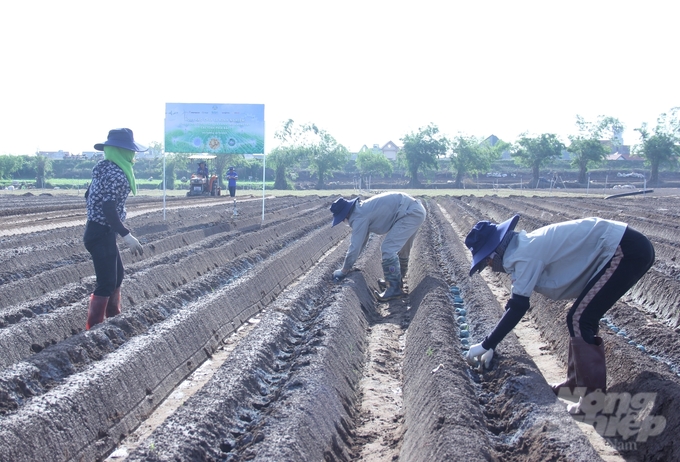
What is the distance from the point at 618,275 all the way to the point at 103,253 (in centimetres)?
398

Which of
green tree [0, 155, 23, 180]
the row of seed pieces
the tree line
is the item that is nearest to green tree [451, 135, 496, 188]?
the tree line

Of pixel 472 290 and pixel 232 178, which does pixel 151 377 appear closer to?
pixel 472 290

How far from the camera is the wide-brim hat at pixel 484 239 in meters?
4.18

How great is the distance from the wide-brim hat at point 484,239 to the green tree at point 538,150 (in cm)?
6277

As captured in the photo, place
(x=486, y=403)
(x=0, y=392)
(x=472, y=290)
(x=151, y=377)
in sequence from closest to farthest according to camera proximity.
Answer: (x=0, y=392), (x=486, y=403), (x=151, y=377), (x=472, y=290)

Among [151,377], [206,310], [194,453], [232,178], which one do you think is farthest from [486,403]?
[232,178]

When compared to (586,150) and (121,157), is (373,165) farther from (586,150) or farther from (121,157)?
(121,157)

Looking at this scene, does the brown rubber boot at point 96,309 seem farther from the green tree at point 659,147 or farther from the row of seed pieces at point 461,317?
the green tree at point 659,147

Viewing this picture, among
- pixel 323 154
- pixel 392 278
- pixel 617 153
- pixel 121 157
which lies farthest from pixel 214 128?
pixel 617 153

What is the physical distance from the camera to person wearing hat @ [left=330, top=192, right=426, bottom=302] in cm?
769

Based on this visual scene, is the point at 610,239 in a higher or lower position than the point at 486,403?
higher

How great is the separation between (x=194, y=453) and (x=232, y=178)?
25.7 meters

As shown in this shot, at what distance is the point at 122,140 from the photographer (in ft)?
18.2

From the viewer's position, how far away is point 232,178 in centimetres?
2859
